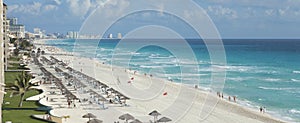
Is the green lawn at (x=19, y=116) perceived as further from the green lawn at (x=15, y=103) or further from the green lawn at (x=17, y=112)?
the green lawn at (x=15, y=103)

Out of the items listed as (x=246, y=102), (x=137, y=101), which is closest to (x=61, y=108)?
(x=137, y=101)

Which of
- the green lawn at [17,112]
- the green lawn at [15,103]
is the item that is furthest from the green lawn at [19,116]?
the green lawn at [15,103]

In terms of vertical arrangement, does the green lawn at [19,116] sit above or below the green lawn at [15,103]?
below

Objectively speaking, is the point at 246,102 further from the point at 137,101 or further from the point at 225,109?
the point at 137,101

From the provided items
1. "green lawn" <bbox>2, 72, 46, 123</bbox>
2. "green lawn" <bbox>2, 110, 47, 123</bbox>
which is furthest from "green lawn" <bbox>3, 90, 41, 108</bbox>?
"green lawn" <bbox>2, 110, 47, 123</bbox>

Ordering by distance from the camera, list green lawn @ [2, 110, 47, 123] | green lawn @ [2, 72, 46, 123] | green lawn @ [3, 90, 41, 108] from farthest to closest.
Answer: green lawn @ [3, 90, 41, 108], green lawn @ [2, 72, 46, 123], green lawn @ [2, 110, 47, 123]

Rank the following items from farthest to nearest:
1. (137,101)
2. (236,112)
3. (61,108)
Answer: (137,101), (236,112), (61,108)

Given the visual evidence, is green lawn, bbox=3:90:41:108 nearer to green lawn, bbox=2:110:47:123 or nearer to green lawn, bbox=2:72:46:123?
green lawn, bbox=2:72:46:123

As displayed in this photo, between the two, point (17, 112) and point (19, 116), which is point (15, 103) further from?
point (19, 116)

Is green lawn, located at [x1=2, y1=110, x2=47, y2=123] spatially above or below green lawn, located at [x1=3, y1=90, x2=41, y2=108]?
below
